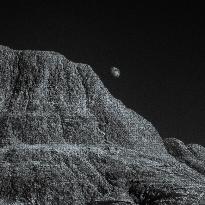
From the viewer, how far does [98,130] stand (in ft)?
302

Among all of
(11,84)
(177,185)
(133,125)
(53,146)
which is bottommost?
(177,185)

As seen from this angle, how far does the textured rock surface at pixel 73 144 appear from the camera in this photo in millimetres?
72562

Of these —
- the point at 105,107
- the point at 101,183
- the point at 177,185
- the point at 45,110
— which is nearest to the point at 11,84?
the point at 45,110

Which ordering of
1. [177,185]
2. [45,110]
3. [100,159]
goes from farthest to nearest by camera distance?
[45,110], [100,159], [177,185]

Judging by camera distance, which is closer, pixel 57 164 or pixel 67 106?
pixel 57 164

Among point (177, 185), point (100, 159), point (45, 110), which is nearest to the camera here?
point (177, 185)

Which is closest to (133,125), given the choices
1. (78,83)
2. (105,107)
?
(105,107)

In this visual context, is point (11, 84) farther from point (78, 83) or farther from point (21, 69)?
point (78, 83)

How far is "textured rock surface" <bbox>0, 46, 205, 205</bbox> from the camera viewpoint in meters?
72.6

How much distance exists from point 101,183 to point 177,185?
36.7 feet

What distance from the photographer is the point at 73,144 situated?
8612 centimetres

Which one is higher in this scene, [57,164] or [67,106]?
[67,106]

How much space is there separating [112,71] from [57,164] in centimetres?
2729

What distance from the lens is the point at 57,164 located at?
252ft
